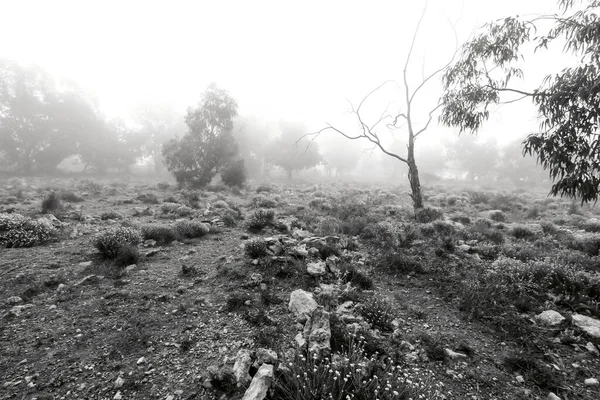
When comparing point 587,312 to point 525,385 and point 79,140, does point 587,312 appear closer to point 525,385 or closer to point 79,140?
point 525,385

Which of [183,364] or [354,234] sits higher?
[354,234]

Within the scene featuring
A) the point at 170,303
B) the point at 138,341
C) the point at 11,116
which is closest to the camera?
the point at 138,341

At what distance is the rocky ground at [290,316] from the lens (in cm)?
351

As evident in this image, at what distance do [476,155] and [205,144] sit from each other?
58.4 metres

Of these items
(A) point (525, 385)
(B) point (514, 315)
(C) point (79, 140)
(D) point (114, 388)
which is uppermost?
(C) point (79, 140)

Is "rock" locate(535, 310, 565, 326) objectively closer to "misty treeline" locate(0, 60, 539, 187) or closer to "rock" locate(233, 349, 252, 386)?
"rock" locate(233, 349, 252, 386)

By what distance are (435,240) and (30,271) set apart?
36.2 ft

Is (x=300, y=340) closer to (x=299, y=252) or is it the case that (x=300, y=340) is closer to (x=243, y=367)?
(x=243, y=367)

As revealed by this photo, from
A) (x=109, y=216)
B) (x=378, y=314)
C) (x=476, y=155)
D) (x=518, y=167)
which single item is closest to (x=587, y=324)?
(x=378, y=314)

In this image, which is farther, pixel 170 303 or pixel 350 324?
pixel 170 303

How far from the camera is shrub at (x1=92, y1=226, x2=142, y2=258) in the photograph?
7105 mm

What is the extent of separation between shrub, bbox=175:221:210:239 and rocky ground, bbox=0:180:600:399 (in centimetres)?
86

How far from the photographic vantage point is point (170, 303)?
17.4 feet

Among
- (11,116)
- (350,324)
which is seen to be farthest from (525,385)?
(11,116)
